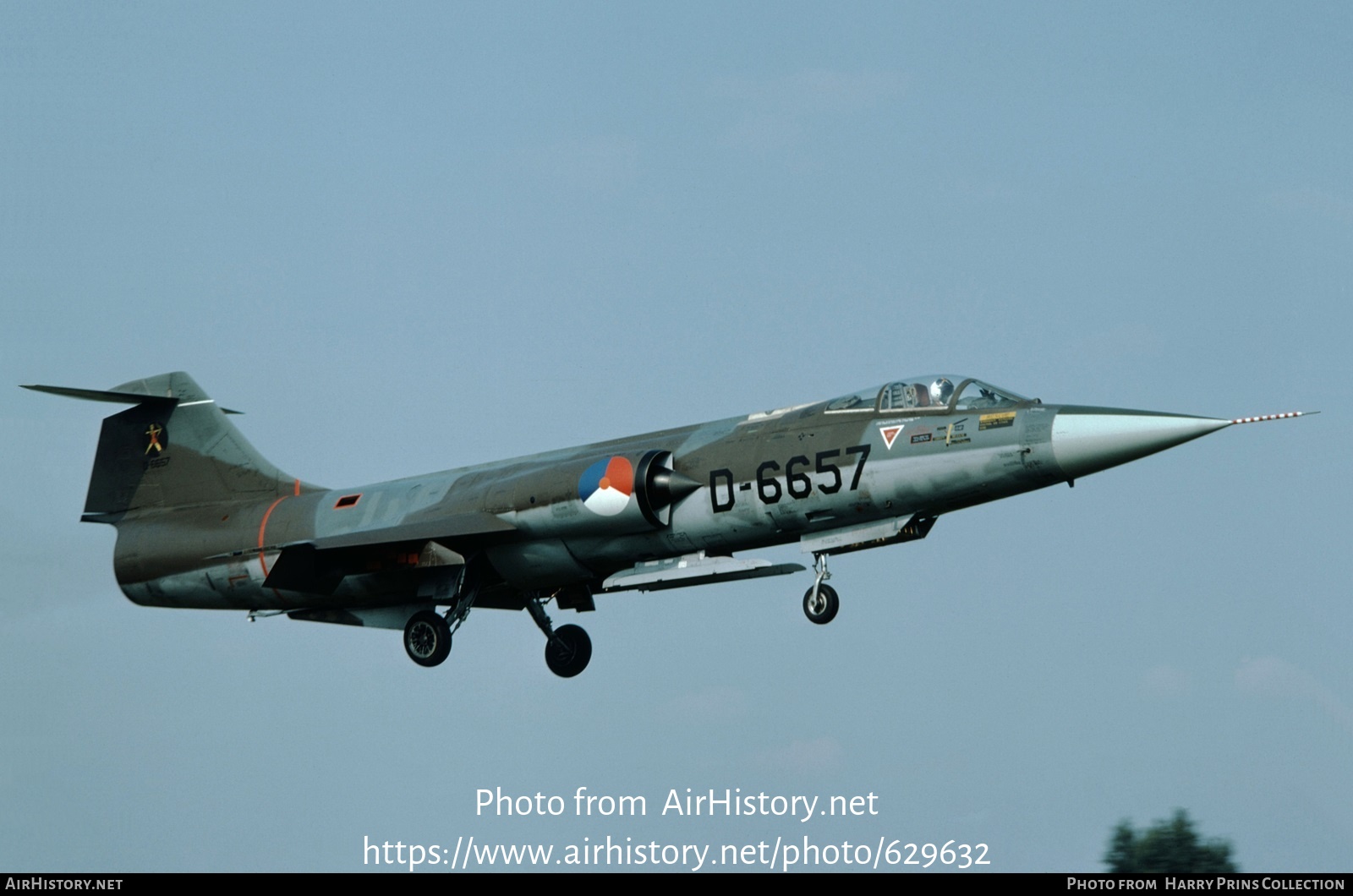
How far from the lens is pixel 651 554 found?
24.0m

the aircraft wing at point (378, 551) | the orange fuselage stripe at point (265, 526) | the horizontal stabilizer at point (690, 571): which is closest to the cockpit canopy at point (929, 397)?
the horizontal stabilizer at point (690, 571)

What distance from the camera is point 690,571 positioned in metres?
23.5

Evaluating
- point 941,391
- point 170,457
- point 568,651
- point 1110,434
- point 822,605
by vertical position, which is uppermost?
point 170,457

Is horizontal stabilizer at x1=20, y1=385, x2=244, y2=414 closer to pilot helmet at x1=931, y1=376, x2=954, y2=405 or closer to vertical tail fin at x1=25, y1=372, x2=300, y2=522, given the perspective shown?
vertical tail fin at x1=25, y1=372, x2=300, y2=522

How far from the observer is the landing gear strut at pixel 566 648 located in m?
26.9

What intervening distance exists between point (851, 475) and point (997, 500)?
1.90m

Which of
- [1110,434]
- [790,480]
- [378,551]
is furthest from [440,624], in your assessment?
[1110,434]

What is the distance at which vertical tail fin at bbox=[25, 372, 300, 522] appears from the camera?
2855 cm

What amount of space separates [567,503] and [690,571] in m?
1.95

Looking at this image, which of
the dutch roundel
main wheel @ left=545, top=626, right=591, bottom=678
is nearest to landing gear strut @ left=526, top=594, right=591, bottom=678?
main wheel @ left=545, top=626, right=591, bottom=678

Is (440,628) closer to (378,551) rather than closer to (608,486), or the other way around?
(378,551)

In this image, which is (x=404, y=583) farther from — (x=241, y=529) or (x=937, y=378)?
(x=937, y=378)

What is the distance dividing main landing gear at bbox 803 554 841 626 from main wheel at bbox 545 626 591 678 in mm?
5611
